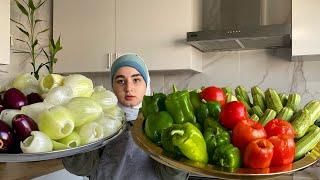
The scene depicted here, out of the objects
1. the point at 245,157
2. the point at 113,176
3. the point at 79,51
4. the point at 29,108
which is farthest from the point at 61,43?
the point at 245,157

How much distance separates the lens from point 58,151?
2.24ft

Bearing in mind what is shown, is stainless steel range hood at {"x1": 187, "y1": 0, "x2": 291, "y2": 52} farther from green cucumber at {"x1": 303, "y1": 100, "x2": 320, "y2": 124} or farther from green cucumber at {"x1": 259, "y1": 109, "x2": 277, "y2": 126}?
green cucumber at {"x1": 259, "y1": 109, "x2": 277, "y2": 126}

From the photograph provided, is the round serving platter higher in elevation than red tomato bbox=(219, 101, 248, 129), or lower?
lower

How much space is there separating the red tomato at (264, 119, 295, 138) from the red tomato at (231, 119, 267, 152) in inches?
0.6

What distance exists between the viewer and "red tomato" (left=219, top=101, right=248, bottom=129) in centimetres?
72

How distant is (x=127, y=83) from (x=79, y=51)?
4.31 feet

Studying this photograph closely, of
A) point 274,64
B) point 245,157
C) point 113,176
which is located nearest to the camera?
point 245,157

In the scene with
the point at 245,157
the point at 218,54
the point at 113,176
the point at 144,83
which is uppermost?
the point at 218,54

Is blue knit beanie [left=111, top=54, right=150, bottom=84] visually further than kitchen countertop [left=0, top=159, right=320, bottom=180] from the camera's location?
No

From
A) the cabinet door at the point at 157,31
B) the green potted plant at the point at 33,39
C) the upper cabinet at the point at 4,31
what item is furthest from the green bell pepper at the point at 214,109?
the green potted plant at the point at 33,39

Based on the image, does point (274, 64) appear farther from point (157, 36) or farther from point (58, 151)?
point (58, 151)

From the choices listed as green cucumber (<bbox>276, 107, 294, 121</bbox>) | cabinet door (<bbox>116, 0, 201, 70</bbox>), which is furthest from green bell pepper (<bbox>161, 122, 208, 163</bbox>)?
cabinet door (<bbox>116, 0, 201, 70</bbox>)

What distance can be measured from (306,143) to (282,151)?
11cm

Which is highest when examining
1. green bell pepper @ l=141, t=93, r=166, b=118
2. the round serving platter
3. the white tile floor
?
green bell pepper @ l=141, t=93, r=166, b=118
